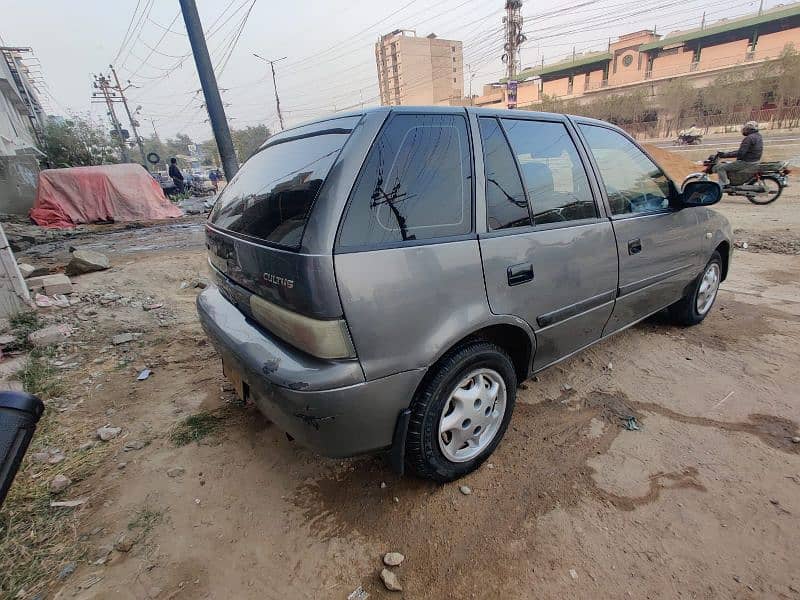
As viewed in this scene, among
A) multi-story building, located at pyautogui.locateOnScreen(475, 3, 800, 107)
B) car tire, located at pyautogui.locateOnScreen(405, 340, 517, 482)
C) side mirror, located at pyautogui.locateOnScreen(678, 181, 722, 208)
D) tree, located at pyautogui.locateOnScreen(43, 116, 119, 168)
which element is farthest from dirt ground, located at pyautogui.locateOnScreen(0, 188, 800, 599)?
multi-story building, located at pyautogui.locateOnScreen(475, 3, 800, 107)

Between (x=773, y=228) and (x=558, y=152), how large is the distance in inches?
273

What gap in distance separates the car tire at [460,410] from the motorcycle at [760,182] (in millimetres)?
9073

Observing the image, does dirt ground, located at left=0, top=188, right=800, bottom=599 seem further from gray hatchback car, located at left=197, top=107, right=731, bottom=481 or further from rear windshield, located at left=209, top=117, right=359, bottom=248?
rear windshield, located at left=209, top=117, right=359, bottom=248

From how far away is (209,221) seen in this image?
237cm

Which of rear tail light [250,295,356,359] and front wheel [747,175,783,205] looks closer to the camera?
rear tail light [250,295,356,359]

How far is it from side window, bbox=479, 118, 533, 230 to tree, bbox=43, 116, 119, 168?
70.5ft

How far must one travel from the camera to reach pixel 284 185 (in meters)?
1.73

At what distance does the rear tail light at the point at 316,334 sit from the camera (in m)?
1.40

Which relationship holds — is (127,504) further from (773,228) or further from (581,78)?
(581,78)

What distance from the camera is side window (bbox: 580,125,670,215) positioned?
8.05ft

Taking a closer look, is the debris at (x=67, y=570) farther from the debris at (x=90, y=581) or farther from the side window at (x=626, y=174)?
the side window at (x=626, y=174)

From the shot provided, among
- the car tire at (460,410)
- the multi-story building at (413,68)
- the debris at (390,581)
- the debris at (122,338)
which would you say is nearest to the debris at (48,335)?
the debris at (122,338)

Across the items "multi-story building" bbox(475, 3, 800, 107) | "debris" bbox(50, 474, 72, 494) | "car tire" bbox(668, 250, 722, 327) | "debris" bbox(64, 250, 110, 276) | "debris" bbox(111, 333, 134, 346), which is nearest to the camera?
"debris" bbox(50, 474, 72, 494)

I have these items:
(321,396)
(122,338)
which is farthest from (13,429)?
(122,338)
